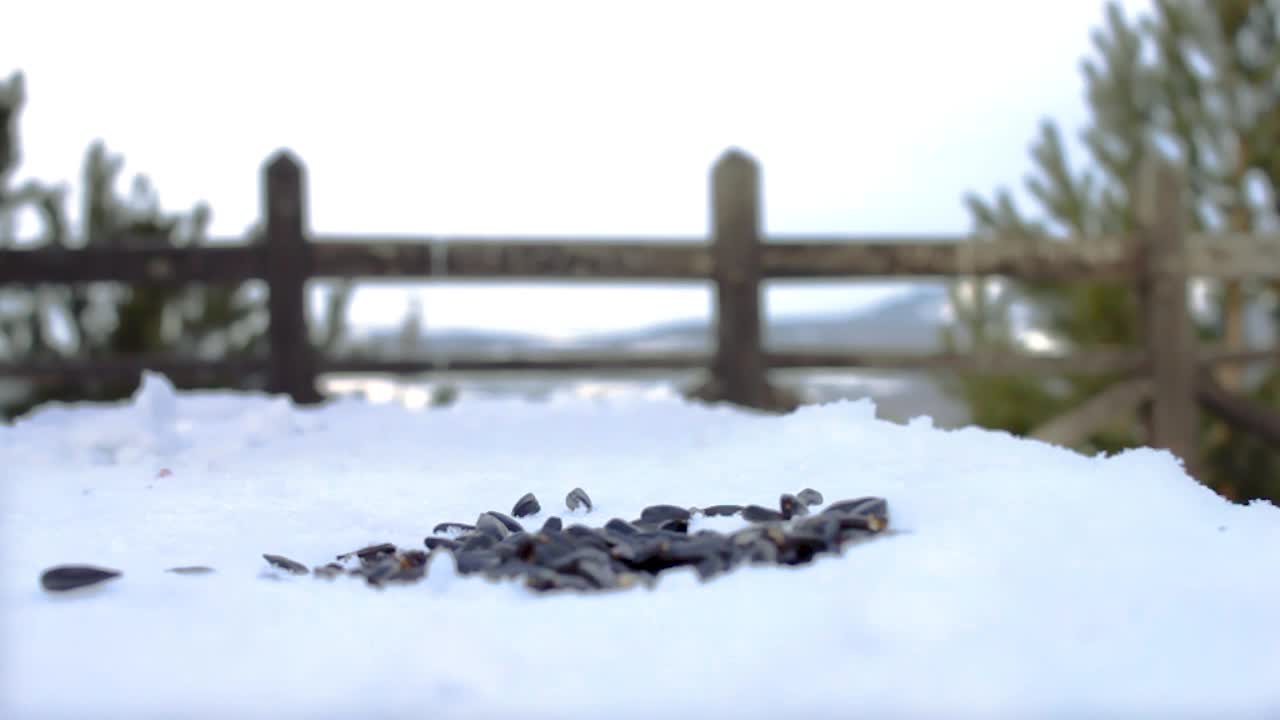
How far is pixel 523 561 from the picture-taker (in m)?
1.71

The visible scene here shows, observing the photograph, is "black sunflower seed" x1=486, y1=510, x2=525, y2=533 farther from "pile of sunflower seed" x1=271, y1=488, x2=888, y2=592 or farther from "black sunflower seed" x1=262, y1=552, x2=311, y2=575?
"black sunflower seed" x1=262, y1=552, x2=311, y2=575

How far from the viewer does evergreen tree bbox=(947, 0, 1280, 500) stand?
24.0 feet

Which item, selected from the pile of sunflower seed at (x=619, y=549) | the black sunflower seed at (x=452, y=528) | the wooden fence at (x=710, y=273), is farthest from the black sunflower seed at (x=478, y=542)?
the wooden fence at (x=710, y=273)

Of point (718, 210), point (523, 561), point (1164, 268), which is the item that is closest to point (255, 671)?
point (523, 561)

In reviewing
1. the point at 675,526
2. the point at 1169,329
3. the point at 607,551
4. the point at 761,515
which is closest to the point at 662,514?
the point at 675,526

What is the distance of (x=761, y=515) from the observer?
Answer: 76.5 inches

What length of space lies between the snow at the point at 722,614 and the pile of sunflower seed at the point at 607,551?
0.19 ft

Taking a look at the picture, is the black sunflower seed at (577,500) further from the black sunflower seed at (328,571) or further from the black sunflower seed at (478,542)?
the black sunflower seed at (328,571)

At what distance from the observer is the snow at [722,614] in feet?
3.68

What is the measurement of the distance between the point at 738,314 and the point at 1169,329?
190 centimetres

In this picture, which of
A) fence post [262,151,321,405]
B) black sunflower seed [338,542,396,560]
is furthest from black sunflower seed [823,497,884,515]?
fence post [262,151,321,405]

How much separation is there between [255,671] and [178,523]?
0.91 m

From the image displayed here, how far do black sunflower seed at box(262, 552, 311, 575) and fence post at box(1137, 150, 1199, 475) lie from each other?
405 cm

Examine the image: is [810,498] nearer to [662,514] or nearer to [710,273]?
[662,514]
